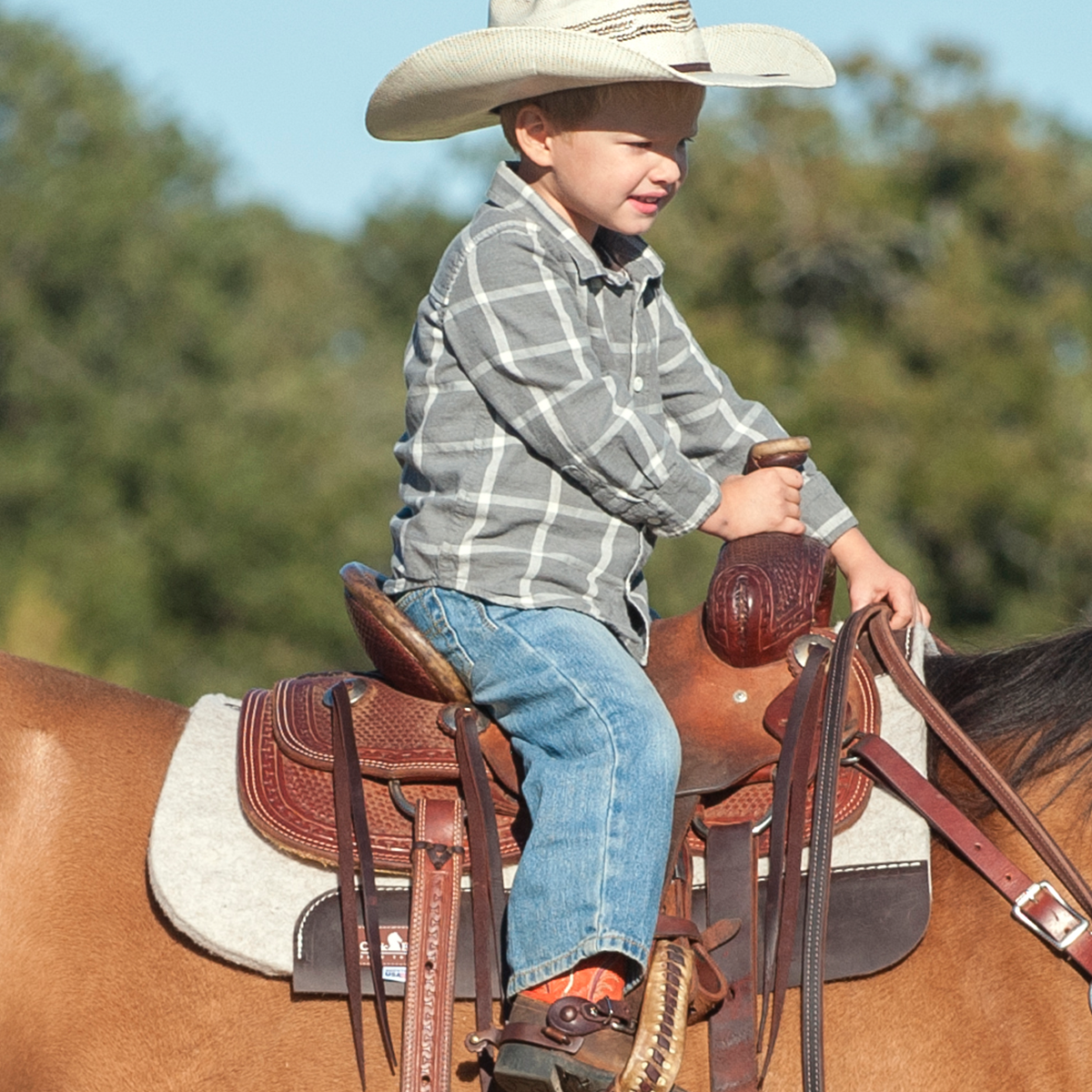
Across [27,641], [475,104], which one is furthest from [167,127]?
[475,104]

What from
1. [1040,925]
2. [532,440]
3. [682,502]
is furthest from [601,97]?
[1040,925]

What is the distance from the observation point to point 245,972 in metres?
2.61

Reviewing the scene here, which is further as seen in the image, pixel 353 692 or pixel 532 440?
pixel 353 692

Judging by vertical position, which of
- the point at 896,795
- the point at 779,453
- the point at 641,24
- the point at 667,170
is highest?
the point at 641,24

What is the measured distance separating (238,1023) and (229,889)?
24cm

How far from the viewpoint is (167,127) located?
102 ft

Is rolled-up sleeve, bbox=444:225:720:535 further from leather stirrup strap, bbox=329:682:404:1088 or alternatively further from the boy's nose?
leather stirrup strap, bbox=329:682:404:1088

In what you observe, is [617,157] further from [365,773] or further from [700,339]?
[700,339]

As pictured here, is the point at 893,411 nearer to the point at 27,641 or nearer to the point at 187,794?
the point at 27,641

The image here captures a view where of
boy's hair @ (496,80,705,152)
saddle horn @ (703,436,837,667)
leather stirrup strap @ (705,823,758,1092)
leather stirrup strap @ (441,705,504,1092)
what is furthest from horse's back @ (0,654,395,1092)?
boy's hair @ (496,80,705,152)

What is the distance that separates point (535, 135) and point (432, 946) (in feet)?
5.24

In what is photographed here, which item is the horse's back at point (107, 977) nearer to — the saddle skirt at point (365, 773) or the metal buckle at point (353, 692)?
the saddle skirt at point (365, 773)

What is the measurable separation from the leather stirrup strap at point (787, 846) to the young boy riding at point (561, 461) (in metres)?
0.21

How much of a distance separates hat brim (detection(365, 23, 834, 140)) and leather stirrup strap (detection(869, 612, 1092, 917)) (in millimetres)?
1145
